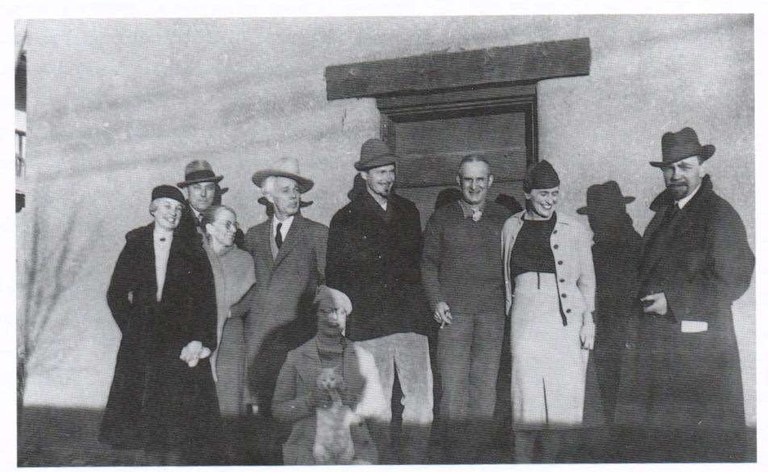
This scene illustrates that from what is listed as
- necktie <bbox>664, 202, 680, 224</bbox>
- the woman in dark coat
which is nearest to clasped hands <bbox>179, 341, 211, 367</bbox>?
the woman in dark coat

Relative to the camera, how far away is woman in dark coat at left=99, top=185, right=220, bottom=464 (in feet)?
24.3

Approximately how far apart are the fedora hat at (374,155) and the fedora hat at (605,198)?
1.48 m

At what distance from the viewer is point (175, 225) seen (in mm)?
7574

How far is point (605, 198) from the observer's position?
7.33 metres

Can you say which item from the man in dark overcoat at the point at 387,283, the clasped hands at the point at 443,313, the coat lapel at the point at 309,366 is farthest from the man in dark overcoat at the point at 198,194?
the clasped hands at the point at 443,313

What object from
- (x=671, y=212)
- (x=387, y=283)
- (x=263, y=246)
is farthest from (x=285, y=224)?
(x=671, y=212)

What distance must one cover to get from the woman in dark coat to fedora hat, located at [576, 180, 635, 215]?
288 centimetres

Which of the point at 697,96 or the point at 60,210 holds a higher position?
the point at 697,96

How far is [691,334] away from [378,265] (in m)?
2.28

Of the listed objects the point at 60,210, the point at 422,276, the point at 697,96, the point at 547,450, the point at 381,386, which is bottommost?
the point at 547,450

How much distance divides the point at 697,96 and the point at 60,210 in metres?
4.94

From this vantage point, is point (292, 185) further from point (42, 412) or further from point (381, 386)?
point (42, 412)

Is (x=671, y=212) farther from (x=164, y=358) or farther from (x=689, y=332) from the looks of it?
(x=164, y=358)

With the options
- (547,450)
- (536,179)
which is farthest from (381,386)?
(536,179)
